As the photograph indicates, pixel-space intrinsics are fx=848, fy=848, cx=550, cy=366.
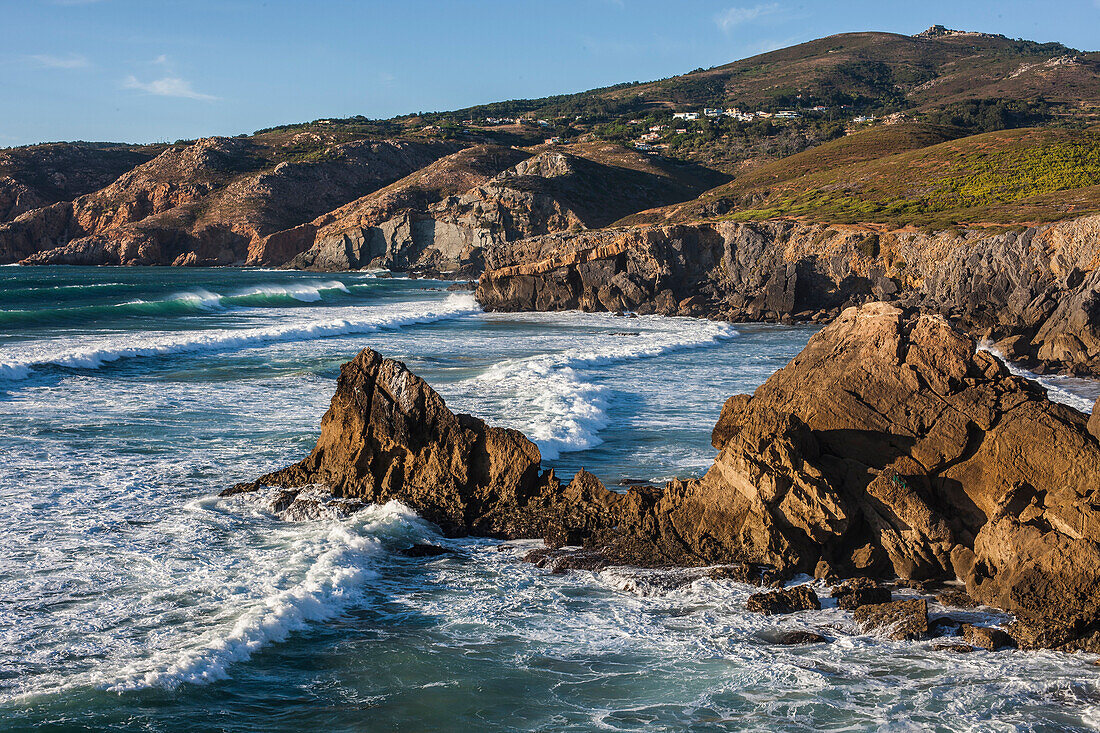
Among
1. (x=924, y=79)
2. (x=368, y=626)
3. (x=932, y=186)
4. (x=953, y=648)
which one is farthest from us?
(x=924, y=79)

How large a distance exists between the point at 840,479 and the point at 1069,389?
51.6 feet

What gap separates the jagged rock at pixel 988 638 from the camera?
7.68 meters

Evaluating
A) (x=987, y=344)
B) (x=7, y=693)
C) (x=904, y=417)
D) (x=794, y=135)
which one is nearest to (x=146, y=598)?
(x=7, y=693)

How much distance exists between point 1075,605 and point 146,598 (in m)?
9.13

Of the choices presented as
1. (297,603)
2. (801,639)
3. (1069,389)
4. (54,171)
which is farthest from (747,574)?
(54,171)

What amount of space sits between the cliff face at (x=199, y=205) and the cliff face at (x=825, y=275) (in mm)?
71749

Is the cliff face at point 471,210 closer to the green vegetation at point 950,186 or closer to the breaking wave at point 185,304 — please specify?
the breaking wave at point 185,304

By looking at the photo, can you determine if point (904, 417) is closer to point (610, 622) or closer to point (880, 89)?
point (610, 622)

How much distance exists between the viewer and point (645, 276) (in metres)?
50.4

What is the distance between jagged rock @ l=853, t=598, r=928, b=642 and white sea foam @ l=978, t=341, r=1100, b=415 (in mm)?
12251

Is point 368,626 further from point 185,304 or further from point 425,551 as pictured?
point 185,304

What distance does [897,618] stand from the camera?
26.8ft


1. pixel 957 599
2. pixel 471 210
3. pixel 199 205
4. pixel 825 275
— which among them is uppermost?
→ pixel 199 205

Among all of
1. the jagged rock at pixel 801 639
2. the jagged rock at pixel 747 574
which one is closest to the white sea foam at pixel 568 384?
the jagged rock at pixel 747 574
